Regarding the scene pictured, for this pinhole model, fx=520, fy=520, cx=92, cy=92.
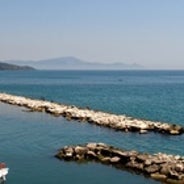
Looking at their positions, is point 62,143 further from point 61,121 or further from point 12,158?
point 61,121

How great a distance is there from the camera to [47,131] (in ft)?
173

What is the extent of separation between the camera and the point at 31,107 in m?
75.6

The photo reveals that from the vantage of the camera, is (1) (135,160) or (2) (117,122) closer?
(1) (135,160)

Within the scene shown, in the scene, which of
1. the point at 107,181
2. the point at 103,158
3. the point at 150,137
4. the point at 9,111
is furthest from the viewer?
the point at 9,111

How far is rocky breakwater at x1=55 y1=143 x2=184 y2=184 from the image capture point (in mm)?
34000

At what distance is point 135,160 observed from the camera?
37406 mm

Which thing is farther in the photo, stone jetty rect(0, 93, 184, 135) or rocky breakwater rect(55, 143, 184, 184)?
stone jetty rect(0, 93, 184, 135)

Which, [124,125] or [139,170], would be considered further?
[124,125]

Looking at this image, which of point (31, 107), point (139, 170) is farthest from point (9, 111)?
point (139, 170)

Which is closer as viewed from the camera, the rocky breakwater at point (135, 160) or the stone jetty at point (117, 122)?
the rocky breakwater at point (135, 160)

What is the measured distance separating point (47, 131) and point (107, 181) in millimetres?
19892

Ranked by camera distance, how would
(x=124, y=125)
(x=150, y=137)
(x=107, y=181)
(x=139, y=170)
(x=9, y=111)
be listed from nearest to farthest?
(x=107, y=181) < (x=139, y=170) < (x=150, y=137) < (x=124, y=125) < (x=9, y=111)

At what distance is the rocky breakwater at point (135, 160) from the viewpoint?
34000mm

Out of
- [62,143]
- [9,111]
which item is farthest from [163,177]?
[9,111]
